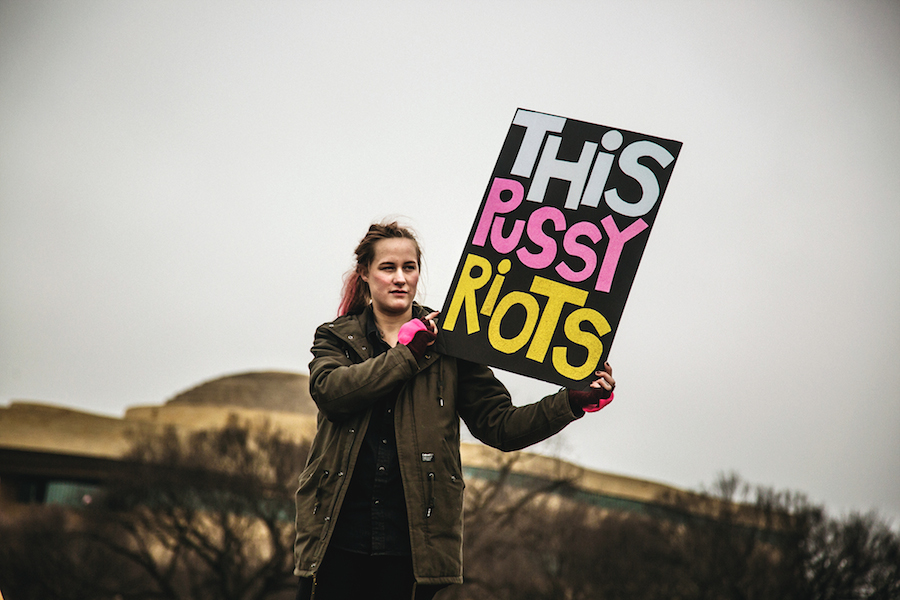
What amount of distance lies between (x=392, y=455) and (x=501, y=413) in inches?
18.2

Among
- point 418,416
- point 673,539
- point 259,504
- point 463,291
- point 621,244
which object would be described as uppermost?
point 621,244

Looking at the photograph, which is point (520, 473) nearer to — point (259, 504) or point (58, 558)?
point (259, 504)

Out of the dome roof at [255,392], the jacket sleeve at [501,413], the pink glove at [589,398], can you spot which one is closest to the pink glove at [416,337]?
the jacket sleeve at [501,413]

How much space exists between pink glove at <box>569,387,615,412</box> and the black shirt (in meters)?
0.66

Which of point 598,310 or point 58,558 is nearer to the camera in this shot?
point 598,310

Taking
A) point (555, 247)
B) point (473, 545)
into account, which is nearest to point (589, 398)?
point (555, 247)

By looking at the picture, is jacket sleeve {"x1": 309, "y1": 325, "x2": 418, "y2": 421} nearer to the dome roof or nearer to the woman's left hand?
the woman's left hand

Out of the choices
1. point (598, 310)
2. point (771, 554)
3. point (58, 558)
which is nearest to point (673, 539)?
point (771, 554)

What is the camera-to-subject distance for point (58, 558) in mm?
29016

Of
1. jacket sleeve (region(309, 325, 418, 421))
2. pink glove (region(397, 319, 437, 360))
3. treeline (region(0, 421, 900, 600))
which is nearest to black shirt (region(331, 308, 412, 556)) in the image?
jacket sleeve (region(309, 325, 418, 421))

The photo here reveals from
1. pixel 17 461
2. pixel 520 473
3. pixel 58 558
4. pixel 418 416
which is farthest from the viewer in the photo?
pixel 17 461

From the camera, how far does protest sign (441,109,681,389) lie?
3.34 m

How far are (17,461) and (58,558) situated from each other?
18.0 m

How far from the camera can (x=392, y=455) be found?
3086 millimetres
